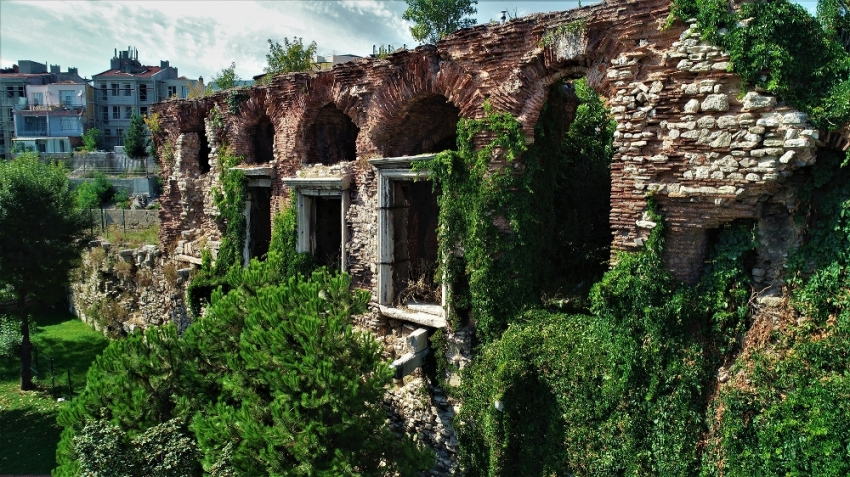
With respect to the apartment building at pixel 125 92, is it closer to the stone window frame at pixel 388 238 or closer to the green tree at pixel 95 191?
the green tree at pixel 95 191

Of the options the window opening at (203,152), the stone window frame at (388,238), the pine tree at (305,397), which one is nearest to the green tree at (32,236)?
the window opening at (203,152)

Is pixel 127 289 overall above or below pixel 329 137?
below

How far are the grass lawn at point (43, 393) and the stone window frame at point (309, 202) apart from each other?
23.6ft

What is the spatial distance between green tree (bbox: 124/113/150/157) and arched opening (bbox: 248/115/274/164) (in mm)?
28242

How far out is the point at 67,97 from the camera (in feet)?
155

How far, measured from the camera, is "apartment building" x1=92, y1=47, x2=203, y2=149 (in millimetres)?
47719

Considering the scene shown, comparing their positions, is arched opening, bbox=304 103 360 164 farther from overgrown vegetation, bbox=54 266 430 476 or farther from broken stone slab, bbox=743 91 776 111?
broken stone slab, bbox=743 91 776 111

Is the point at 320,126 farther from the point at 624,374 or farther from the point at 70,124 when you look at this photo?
the point at 70,124

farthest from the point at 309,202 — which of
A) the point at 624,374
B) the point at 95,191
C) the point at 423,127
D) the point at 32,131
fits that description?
the point at 32,131

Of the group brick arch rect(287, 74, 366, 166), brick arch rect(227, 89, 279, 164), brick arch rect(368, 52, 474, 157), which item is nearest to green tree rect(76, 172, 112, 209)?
brick arch rect(227, 89, 279, 164)

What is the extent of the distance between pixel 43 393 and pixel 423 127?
1337cm

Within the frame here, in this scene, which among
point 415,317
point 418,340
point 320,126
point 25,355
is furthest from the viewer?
point 25,355

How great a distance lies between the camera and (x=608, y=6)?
25.0ft

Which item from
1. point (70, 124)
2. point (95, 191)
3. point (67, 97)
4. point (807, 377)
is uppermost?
point (67, 97)
